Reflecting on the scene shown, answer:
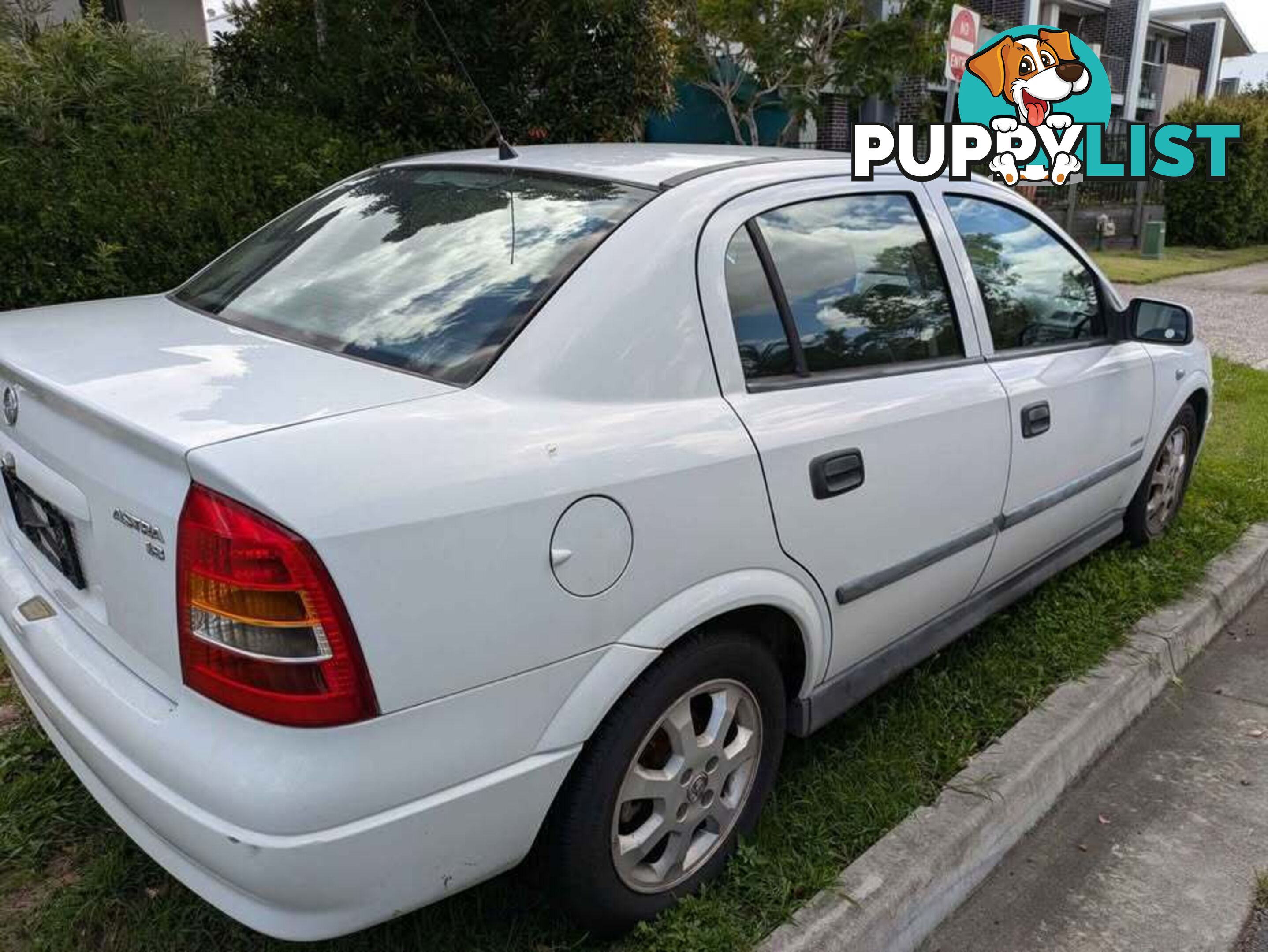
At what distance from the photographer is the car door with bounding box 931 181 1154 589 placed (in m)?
3.16

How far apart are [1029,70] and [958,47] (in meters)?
13.5

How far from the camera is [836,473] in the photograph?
7.95 ft

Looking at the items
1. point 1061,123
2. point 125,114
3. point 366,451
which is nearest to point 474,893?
point 366,451

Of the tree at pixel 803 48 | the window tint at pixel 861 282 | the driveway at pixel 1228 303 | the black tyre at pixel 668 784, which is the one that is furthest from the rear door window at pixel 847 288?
the tree at pixel 803 48

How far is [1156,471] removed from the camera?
433 cm

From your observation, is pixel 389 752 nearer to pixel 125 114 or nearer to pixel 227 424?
pixel 227 424

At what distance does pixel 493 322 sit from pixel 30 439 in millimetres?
981

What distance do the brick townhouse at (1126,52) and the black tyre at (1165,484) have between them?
12.5 m

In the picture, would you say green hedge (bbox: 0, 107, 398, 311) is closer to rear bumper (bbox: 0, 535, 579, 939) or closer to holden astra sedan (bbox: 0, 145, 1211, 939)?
holden astra sedan (bbox: 0, 145, 1211, 939)

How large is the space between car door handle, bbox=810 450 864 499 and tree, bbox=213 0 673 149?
4622mm

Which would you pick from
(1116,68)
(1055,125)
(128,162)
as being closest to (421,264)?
→ (128,162)

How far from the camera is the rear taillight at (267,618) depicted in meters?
1.64

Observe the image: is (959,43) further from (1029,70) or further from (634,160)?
(1029,70)

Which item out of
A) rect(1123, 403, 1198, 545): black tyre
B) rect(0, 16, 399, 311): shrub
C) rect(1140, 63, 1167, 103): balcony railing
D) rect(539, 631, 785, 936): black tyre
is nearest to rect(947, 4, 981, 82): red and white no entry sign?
rect(1123, 403, 1198, 545): black tyre
